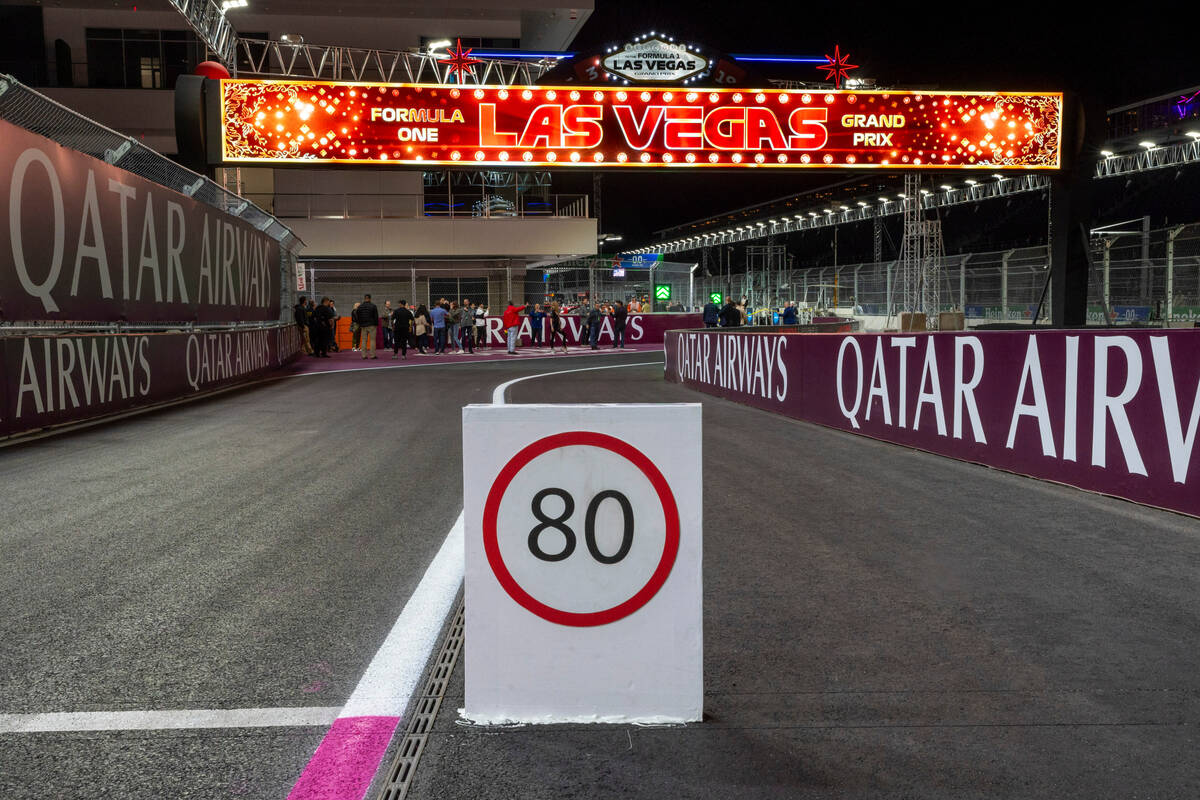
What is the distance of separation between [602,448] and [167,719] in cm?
159

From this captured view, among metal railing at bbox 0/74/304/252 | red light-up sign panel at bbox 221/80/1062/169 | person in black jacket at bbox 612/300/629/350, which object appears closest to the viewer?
metal railing at bbox 0/74/304/252

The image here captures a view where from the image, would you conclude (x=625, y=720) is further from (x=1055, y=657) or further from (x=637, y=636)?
(x=1055, y=657)

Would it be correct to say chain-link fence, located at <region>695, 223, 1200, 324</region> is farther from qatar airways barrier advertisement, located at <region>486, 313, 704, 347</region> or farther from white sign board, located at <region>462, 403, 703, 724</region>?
white sign board, located at <region>462, 403, 703, 724</region>

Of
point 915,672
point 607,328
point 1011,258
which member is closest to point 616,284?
point 607,328

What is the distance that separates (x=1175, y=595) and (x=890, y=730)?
91.6 inches

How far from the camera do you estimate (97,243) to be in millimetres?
13469

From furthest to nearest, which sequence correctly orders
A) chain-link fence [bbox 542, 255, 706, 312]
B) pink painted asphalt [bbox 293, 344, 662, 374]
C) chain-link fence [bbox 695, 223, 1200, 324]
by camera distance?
chain-link fence [bbox 542, 255, 706, 312]
pink painted asphalt [bbox 293, 344, 662, 374]
chain-link fence [bbox 695, 223, 1200, 324]

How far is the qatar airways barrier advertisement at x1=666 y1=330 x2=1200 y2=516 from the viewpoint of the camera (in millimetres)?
7017

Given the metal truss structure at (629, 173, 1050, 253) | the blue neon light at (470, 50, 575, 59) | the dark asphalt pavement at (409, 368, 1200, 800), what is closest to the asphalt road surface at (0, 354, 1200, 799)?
→ the dark asphalt pavement at (409, 368, 1200, 800)

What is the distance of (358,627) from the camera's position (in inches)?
173

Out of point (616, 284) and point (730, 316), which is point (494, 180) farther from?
point (730, 316)

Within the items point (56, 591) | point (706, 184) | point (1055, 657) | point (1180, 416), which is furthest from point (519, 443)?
point (706, 184)

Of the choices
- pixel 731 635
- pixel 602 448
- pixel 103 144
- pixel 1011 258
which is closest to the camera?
pixel 602 448

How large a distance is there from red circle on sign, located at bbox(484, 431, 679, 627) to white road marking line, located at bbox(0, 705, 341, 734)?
0.72 metres
